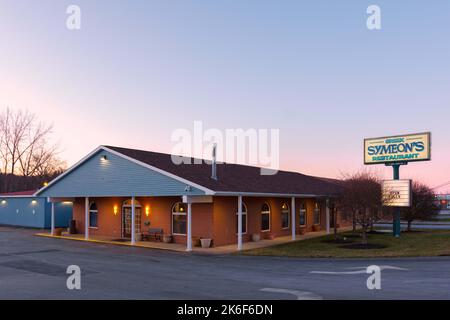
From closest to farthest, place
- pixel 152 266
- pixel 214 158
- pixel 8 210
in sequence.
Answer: pixel 152 266
pixel 214 158
pixel 8 210

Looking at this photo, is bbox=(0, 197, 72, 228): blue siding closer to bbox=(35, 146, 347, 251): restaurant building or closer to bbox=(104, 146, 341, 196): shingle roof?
bbox=(35, 146, 347, 251): restaurant building

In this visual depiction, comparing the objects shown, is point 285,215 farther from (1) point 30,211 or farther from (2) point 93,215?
(1) point 30,211

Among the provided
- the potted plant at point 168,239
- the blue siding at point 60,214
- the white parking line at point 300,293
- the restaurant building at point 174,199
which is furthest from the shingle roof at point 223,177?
the blue siding at point 60,214

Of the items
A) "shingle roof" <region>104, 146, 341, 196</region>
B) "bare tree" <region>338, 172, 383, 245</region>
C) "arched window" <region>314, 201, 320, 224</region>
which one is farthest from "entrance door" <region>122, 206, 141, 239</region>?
"arched window" <region>314, 201, 320, 224</region>

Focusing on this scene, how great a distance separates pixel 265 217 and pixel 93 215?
37.6 feet

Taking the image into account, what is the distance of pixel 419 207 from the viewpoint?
33.4 meters

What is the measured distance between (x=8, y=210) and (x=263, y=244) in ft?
86.2

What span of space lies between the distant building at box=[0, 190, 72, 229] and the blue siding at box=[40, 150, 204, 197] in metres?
6.81

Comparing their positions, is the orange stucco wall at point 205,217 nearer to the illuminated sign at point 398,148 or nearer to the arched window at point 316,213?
the arched window at point 316,213

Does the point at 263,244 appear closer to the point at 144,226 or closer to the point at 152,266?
the point at 144,226

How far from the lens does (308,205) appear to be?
32031mm

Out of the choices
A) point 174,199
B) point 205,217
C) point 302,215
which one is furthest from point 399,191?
point 174,199

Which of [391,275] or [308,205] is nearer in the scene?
[391,275]
